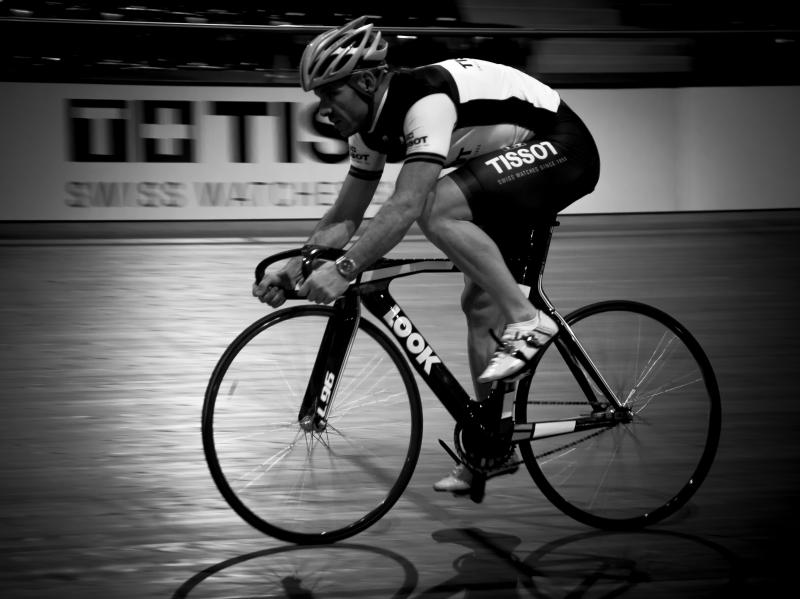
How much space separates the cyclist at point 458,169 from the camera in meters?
3.96

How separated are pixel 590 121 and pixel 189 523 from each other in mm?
9767

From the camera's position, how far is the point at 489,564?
4.09 meters

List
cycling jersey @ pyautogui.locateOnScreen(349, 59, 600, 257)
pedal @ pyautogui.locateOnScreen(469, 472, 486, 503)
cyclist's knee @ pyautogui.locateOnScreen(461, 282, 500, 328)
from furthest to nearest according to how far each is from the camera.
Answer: cyclist's knee @ pyautogui.locateOnScreen(461, 282, 500, 328) < pedal @ pyautogui.locateOnScreen(469, 472, 486, 503) < cycling jersey @ pyautogui.locateOnScreen(349, 59, 600, 257)

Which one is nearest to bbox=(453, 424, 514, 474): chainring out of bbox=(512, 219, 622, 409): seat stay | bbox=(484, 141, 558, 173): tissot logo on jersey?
bbox=(512, 219, 622, 409): seat stay

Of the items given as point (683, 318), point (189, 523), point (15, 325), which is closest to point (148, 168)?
point (15, 325)

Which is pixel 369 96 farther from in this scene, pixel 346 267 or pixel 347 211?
pixel 346 267

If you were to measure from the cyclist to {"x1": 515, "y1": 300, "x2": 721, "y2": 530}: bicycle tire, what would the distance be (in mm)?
334

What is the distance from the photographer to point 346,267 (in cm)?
393

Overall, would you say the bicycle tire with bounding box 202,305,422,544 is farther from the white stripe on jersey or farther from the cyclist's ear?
the white stripe on jersey

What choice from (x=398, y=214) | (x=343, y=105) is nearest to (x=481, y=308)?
(x=398, y=214)

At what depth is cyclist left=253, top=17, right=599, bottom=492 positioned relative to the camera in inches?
156

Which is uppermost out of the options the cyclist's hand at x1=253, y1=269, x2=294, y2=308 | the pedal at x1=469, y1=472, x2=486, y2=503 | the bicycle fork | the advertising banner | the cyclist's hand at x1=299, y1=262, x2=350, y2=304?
the cyclist's hand at x1=299, y1=262, x2=350, y2=304

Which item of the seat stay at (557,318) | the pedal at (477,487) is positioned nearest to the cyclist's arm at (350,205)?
the seat stay at (557,318)

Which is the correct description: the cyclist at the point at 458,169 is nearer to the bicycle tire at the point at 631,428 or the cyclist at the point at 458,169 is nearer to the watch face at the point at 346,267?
→ the watch face at the point at 346,267
